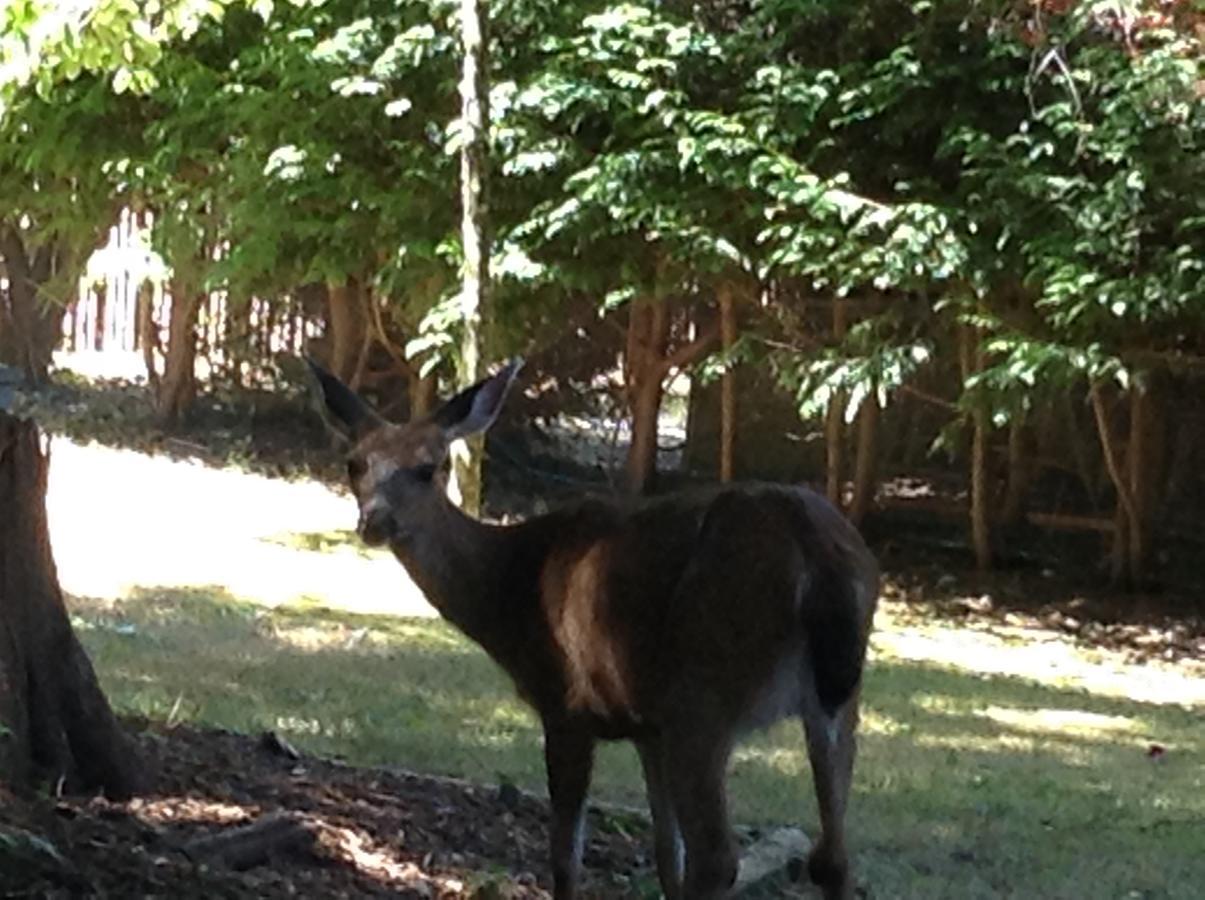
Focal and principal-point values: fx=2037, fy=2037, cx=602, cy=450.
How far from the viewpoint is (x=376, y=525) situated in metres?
5.28

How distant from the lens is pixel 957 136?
41.0 ft

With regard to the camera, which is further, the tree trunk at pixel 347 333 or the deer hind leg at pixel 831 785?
the tree trunk at pixel 347 333

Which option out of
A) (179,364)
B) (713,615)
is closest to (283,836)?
(713,615)

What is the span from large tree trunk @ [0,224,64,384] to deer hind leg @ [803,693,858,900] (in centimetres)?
1553

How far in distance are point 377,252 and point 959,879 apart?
8.98m

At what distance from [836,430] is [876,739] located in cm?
559

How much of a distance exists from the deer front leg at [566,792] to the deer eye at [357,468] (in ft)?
2.76

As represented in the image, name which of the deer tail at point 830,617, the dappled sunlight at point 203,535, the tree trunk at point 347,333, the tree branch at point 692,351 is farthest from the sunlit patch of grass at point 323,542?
the deer tail at point 830,617

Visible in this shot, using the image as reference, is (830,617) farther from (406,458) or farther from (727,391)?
(727,391)

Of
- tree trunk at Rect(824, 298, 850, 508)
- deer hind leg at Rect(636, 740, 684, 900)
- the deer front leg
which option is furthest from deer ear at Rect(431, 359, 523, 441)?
tree trunk at Rect(824, 298, 850, 508)

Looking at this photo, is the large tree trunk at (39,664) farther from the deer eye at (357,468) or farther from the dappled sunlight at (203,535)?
the dappled sunlight at (203,535)

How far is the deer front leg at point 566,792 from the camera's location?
514 centimetres

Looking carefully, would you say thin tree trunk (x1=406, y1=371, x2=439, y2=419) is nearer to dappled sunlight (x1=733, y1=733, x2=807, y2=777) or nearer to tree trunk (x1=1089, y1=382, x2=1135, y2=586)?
tree trunk (x1=1089, y1=382, x2=1135, y2=586)

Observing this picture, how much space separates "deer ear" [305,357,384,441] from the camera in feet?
18.2
